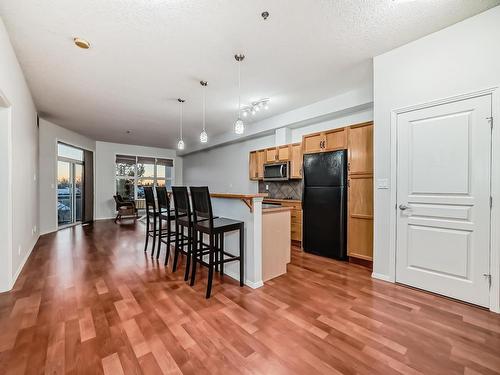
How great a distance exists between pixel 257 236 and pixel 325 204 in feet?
5.34

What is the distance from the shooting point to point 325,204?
361 centimetres

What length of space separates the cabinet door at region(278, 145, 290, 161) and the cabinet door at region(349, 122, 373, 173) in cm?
145

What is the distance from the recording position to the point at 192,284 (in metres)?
2.51

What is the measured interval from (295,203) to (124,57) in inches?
136

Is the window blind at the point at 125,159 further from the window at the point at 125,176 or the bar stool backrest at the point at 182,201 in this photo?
the bar stool backrest at the point at 182,201

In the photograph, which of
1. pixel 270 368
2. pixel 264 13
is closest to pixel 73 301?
pixel 270 368

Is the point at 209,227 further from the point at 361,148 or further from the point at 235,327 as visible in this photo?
the point at 361,148

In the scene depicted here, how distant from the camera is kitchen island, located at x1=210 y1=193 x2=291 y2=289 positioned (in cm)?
250

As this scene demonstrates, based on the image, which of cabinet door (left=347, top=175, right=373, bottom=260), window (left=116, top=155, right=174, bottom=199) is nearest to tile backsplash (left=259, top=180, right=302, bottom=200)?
cabinet door (left=347, top=175, right=373, bottom=260)

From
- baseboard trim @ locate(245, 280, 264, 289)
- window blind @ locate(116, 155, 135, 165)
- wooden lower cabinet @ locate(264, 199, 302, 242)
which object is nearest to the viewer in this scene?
baseboard trim @ locate(245, 280, 264, 289)

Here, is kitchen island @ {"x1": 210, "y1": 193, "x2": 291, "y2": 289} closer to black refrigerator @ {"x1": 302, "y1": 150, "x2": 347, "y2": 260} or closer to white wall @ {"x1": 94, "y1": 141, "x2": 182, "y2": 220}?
black refrigerator @ {"x1": 302, "y1": 150, "x2": 347, "y2": 260}

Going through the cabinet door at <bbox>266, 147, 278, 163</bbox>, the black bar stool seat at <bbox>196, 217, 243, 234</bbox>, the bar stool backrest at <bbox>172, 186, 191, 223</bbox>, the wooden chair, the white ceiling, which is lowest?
the wooden chair

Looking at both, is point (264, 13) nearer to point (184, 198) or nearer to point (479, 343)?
point (184, 198)

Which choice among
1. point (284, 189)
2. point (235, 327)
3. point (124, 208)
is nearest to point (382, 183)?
point (235, 327)
